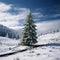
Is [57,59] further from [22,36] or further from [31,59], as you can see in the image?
[22,36]

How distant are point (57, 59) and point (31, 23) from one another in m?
32.6

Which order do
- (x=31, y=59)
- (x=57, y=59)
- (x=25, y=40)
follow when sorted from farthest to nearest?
(x=25, y=40) < (x=31, y=59) < (x=57, y=59)

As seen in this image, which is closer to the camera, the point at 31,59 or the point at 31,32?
the point at 31,59

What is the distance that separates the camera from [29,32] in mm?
47469

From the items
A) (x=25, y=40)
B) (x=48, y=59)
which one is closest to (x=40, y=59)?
(x=48, y=59)

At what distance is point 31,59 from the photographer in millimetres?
17734

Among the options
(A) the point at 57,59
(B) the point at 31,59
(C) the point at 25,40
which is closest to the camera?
(A) the point at 57,59

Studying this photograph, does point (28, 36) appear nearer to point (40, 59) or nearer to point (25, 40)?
point (25, 40)

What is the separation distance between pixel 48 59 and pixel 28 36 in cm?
3058

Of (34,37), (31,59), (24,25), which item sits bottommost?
(31,59)

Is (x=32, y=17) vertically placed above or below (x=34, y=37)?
above

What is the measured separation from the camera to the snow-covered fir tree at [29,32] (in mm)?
46844

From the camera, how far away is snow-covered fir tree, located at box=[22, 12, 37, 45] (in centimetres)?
4684

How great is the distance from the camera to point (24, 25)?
48938 millimetres
